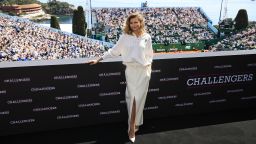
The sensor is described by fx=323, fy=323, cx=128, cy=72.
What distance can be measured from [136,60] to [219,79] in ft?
6.83

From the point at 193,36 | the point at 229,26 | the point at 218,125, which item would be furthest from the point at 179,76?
the point at 229,26

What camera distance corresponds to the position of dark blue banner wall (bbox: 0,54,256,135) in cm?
504

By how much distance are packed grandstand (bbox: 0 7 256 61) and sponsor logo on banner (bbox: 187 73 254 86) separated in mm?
15243

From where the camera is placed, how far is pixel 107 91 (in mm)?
5465

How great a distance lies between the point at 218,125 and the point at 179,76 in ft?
3.54

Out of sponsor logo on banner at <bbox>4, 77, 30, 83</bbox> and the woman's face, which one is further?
sponsor logo on banner at <bbox>4, 77, 30, 83</bbox>

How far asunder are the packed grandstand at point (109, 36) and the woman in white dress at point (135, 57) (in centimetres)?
1550

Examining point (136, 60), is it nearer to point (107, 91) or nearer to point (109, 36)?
point (107, 91)

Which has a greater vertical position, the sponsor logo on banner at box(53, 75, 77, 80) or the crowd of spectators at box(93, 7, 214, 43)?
the sponsor logo on banner at box(53, 75, 77, 80)

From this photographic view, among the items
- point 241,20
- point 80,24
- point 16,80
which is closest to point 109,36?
point 80,24

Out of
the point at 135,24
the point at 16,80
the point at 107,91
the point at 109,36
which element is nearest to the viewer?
the point at 135,24

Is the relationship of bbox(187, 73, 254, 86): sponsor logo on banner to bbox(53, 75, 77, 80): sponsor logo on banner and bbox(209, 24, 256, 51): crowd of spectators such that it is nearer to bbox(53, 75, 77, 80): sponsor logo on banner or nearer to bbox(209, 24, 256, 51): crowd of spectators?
bbox(53, 75, 77, 80): sponsor logo on banner

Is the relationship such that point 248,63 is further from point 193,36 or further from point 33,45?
point 193,36

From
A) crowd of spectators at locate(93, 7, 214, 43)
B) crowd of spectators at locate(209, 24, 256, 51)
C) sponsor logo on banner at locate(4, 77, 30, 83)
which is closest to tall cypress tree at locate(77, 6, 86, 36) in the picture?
crowd of spectators at locate(93, 7, 214, 43)
